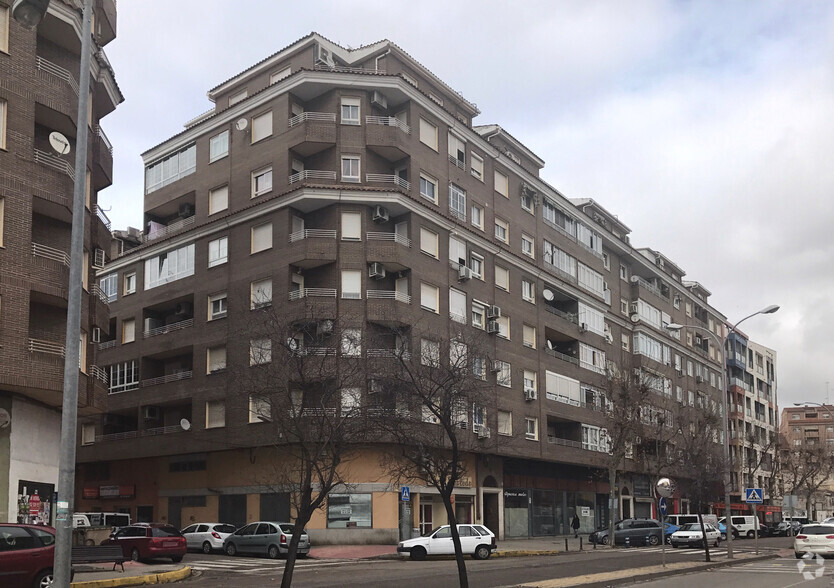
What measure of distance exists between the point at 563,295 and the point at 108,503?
31.5 m

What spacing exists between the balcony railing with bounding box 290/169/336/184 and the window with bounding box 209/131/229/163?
6.54m

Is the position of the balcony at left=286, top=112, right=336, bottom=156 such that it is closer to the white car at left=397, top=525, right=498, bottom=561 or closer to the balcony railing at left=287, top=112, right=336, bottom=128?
the balcony railing at left=287, top=112, right=336, bottom=128

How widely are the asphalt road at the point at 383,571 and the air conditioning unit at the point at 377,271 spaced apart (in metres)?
14.0

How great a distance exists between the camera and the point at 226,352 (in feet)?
155

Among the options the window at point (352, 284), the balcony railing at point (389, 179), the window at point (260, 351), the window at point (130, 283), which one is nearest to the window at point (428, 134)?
the balcony railing at point (389, 179)

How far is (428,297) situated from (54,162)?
72.0 ft

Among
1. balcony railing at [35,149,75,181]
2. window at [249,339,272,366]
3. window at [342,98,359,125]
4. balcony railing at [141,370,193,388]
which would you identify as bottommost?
window at [249,339,272,366]

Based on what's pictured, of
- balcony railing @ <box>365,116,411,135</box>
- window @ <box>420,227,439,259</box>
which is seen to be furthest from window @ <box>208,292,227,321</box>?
balcony railing @ <box>365,116,411,135</box>

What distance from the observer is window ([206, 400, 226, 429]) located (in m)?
46.8

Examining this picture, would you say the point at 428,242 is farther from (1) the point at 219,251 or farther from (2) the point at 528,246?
(2) the point at 528,246

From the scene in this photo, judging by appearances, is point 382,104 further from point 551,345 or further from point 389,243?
point 551,345

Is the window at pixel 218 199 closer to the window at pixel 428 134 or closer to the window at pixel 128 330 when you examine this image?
the window at pixel 128 330

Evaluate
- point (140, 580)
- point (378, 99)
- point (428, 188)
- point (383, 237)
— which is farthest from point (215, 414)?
point (140, 580)

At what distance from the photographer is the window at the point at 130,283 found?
181ft
